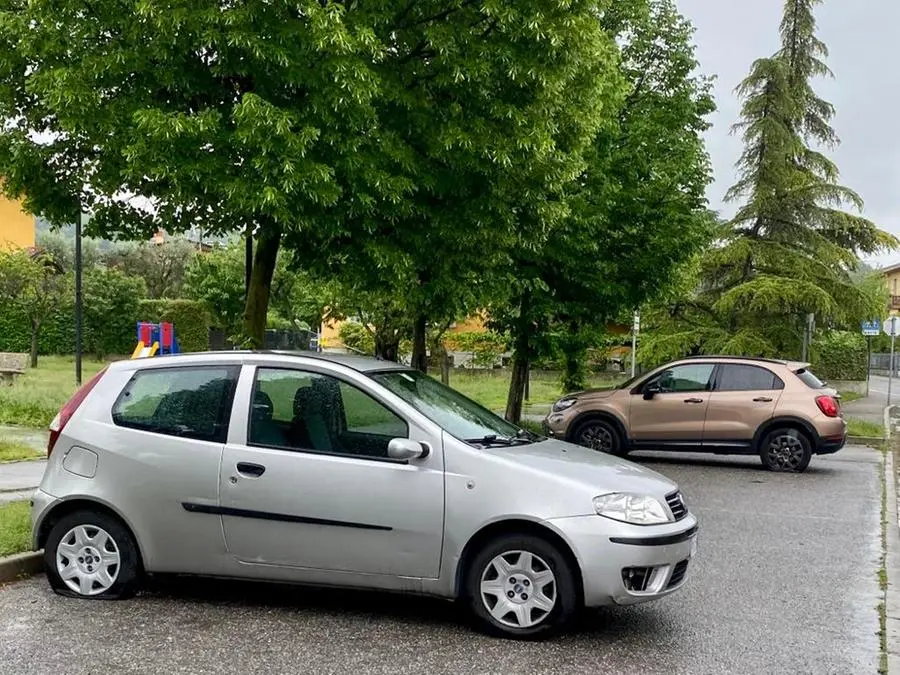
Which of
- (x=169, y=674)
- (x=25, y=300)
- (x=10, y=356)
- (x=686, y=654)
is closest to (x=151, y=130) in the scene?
(x=169, y=674)

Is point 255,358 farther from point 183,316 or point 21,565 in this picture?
point 183,316

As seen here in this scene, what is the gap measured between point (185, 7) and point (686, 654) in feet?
24.8

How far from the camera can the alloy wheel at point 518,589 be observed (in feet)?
16.9

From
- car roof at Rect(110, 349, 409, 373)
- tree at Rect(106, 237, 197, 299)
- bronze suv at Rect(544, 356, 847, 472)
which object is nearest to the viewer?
car roof at Rect(110, 349, 409, 373)

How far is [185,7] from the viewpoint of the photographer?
914 centimetres

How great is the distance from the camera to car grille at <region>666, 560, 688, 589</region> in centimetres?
530

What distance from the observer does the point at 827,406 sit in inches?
516

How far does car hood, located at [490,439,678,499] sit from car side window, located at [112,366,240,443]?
1748 mm

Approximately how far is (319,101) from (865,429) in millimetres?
14885

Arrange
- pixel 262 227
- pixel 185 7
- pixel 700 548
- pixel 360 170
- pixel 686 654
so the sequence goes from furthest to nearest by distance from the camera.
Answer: pixel 262 227 < pixel 360 170 < pixel 185 7 < pixel 700 548 < pixel 686 654

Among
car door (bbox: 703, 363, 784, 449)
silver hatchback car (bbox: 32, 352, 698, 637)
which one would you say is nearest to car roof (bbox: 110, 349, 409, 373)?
silver hatchback car (bbox: 32, 352, 698, 637)

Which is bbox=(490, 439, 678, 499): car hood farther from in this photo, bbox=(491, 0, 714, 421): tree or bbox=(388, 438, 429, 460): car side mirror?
bbox=(491, 0, 714, 421): tree

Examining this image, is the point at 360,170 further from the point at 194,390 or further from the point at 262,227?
the point at 194,390

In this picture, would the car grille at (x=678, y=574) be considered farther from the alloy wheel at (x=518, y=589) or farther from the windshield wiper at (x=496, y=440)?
the windshield wiper at (x=496, y=440)
